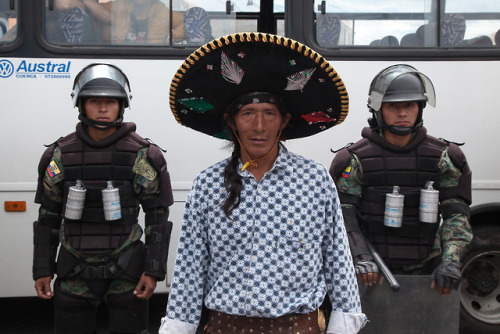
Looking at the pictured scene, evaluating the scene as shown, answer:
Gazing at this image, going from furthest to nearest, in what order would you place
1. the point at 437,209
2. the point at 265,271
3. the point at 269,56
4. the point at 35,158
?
the point at 35,158, the point at 437,209, the point at 269,56, the point at 265,271

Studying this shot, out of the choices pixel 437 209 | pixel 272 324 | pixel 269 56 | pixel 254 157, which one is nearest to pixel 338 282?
pixel 272 324

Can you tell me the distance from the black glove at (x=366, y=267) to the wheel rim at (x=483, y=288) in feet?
6.99

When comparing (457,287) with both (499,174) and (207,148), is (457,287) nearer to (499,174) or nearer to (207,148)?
(499,174)

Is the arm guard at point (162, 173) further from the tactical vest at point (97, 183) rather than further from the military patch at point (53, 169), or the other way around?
the military patch at point (53, 169)

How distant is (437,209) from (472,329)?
207 cm

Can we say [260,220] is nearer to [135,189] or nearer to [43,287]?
[135,189]

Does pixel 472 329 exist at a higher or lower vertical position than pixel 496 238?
lower

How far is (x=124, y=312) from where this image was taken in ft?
11.5

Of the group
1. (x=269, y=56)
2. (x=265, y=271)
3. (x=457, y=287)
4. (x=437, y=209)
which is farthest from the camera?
(x=437, y=209)

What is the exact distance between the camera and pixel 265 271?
7.40ft

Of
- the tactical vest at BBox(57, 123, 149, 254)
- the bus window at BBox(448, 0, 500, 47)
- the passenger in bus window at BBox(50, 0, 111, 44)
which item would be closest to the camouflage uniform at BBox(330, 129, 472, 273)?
the tactical vest at BBox(57, 123, 149, 254)

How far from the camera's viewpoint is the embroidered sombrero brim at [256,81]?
2.43 metres

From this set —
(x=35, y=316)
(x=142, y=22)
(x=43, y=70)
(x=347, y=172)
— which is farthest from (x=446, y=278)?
(x=35, y=316)

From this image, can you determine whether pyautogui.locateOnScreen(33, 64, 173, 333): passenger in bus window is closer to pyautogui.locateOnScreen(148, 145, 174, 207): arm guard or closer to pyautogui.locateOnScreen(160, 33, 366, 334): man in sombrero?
pyautogui.locateOnScreen(148, 145, 174, 207): arm guard
